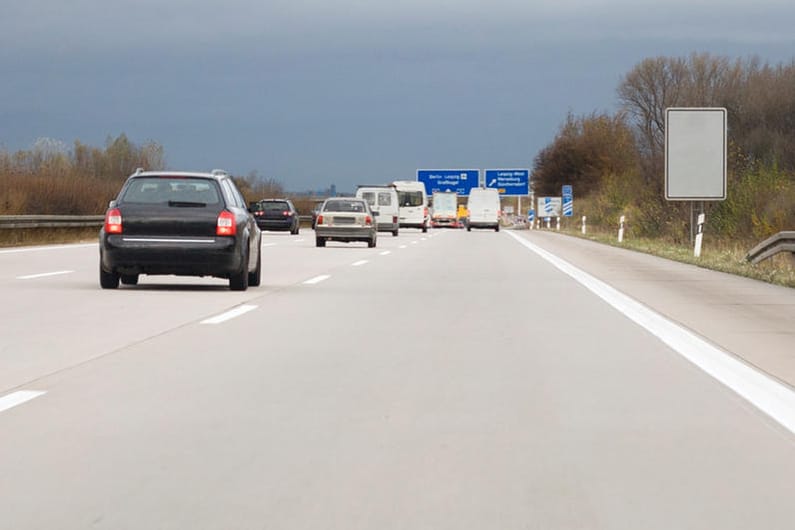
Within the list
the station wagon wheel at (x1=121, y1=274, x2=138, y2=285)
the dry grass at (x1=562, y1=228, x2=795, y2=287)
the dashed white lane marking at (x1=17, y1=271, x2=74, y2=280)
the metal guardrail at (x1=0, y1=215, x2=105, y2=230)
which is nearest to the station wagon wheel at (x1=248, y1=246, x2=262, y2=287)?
the station wagon wheel at (x1=121, y1=274, x2=138, y2=285)

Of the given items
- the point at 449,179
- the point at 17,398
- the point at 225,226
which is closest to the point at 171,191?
the point at 225,226

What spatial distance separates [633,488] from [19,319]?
27.1 ft

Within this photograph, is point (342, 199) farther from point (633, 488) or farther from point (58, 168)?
point (633, 488)

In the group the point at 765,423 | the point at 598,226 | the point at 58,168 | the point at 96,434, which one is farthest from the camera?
the point at 598,226

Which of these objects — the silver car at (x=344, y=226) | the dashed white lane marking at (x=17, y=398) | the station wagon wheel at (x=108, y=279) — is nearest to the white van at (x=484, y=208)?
the silver car at (x=344, y=226)

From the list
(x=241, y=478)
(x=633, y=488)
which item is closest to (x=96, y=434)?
(x=241, y=478)

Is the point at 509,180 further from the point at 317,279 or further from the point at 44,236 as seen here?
the point at 317,279

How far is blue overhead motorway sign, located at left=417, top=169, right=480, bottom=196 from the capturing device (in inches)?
3979

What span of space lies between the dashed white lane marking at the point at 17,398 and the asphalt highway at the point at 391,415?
16 millimetres

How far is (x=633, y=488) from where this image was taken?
557cm

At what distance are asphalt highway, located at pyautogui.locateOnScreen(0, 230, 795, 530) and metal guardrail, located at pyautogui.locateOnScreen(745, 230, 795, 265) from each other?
7185 millimetres

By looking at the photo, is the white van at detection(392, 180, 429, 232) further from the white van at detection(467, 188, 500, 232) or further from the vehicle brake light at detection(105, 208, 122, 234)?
the vehicle brake light at detection(105, 208, 122, 234)

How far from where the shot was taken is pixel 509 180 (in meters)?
102

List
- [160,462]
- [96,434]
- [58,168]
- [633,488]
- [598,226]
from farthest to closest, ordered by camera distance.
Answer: [598,226], [58,168], [96,434], [160,462], [633,488]
